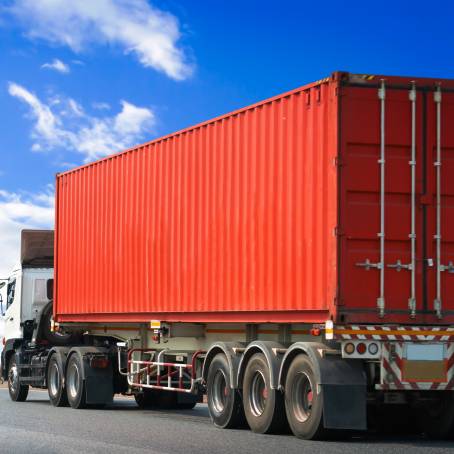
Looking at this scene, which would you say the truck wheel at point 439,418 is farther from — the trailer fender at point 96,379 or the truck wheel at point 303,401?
the trailer fender at point 96,379

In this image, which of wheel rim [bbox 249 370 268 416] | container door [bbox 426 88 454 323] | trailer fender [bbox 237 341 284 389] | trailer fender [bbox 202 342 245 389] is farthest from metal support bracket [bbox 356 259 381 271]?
trailer fender [bbox 202 342 245 389]

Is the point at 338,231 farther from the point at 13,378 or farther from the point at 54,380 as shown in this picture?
the point at 13,378

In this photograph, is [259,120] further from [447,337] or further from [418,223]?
[447,337]

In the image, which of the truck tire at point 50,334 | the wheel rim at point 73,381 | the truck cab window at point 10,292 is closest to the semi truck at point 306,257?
the wheel rim at point 73,381

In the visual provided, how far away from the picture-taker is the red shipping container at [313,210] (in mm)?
13250

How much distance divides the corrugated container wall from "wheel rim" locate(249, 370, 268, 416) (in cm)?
78

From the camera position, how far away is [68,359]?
20953mm

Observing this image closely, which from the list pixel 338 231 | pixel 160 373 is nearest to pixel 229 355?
pixel 338 231

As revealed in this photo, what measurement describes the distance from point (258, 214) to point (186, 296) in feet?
8.08

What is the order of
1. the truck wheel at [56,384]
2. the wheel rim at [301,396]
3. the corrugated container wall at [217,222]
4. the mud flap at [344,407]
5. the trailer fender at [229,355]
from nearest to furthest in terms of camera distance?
1. the mud flap at [344,407]
2. the wheel rim at [301,396]
3. the corrugated container wall at [217,222]
4. the trailer fender at [229,355]
5. the truck wheel at [56,384]

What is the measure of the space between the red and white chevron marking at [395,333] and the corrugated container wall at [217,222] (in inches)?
15.4

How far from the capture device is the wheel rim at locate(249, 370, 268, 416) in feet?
47.4

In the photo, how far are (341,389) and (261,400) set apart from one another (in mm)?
1768

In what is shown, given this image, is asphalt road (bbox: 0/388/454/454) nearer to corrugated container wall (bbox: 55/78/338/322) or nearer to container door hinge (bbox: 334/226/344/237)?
corrugated container wall (bbox: 55/78/338/322)
